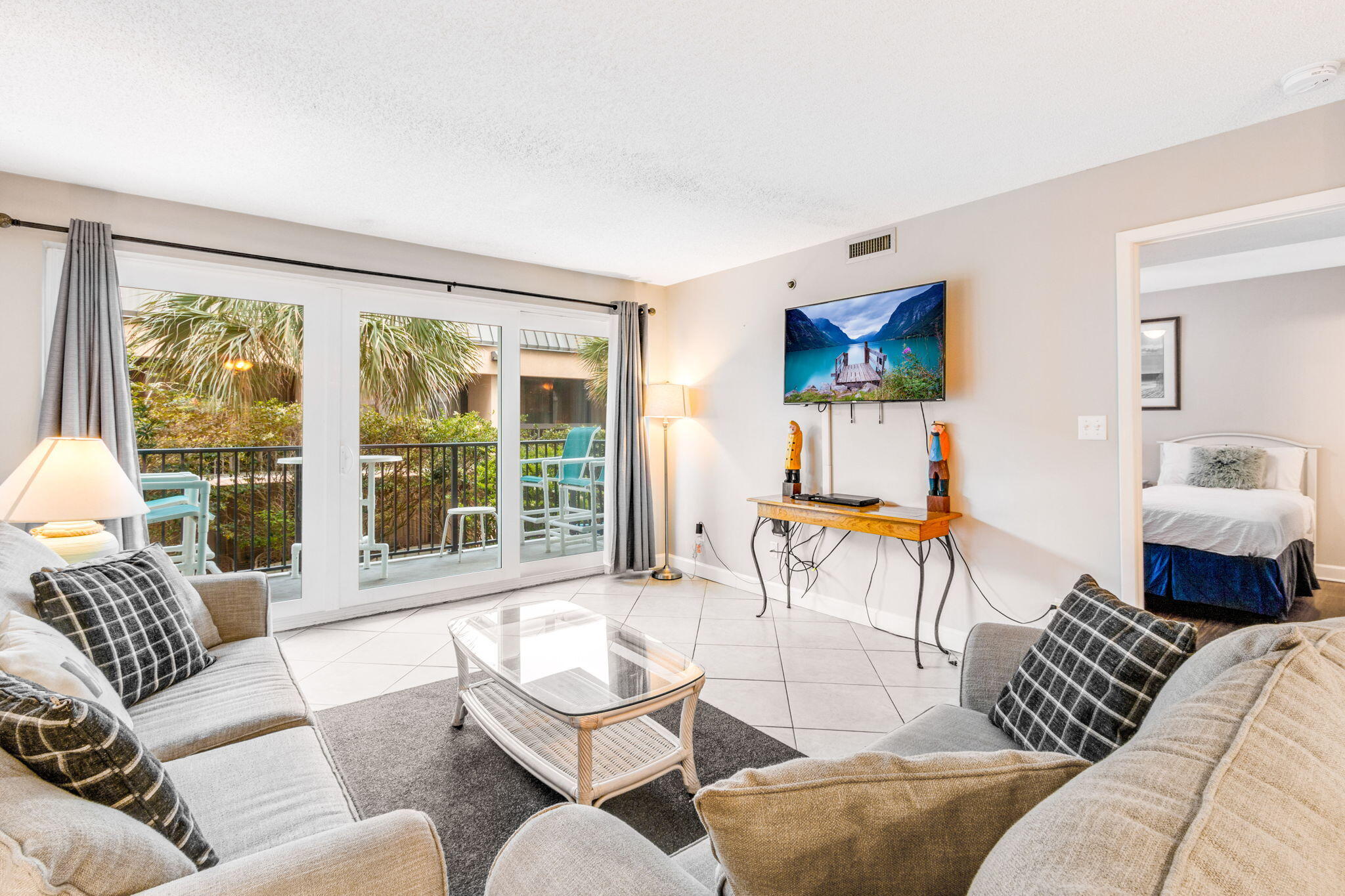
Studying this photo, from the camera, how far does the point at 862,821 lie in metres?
0.68

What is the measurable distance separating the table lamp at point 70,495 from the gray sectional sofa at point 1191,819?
2.37 m


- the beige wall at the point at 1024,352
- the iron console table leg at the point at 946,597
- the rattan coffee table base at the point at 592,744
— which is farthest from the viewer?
the iron console table leg at the point at 946,597

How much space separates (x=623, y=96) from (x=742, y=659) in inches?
99.9

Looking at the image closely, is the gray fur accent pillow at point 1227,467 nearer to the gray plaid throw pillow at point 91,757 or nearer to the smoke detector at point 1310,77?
the smoke detector at point 1310,77

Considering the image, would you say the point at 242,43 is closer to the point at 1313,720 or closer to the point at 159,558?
the point at 159,558

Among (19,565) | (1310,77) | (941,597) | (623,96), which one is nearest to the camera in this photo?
(19,565)

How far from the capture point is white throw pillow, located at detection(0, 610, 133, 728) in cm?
111

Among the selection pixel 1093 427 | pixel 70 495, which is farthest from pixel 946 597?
pixel 70 495

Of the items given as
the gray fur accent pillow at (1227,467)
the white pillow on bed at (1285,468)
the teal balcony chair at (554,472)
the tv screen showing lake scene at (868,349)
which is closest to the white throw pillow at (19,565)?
the teal balcony chair at (554,472)

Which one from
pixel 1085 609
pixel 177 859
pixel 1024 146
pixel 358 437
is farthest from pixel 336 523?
pixel 1024 146

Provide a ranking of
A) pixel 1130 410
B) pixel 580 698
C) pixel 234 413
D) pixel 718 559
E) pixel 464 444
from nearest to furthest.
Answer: pixel 580 698
pixel 1130 410
pixel 234 413
pixel 464 444
pixel 718 559

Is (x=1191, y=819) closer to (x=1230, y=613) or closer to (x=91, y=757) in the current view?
(x=91, y=757)

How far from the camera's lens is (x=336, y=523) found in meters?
3.71

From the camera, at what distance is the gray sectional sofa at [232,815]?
2.38ft
